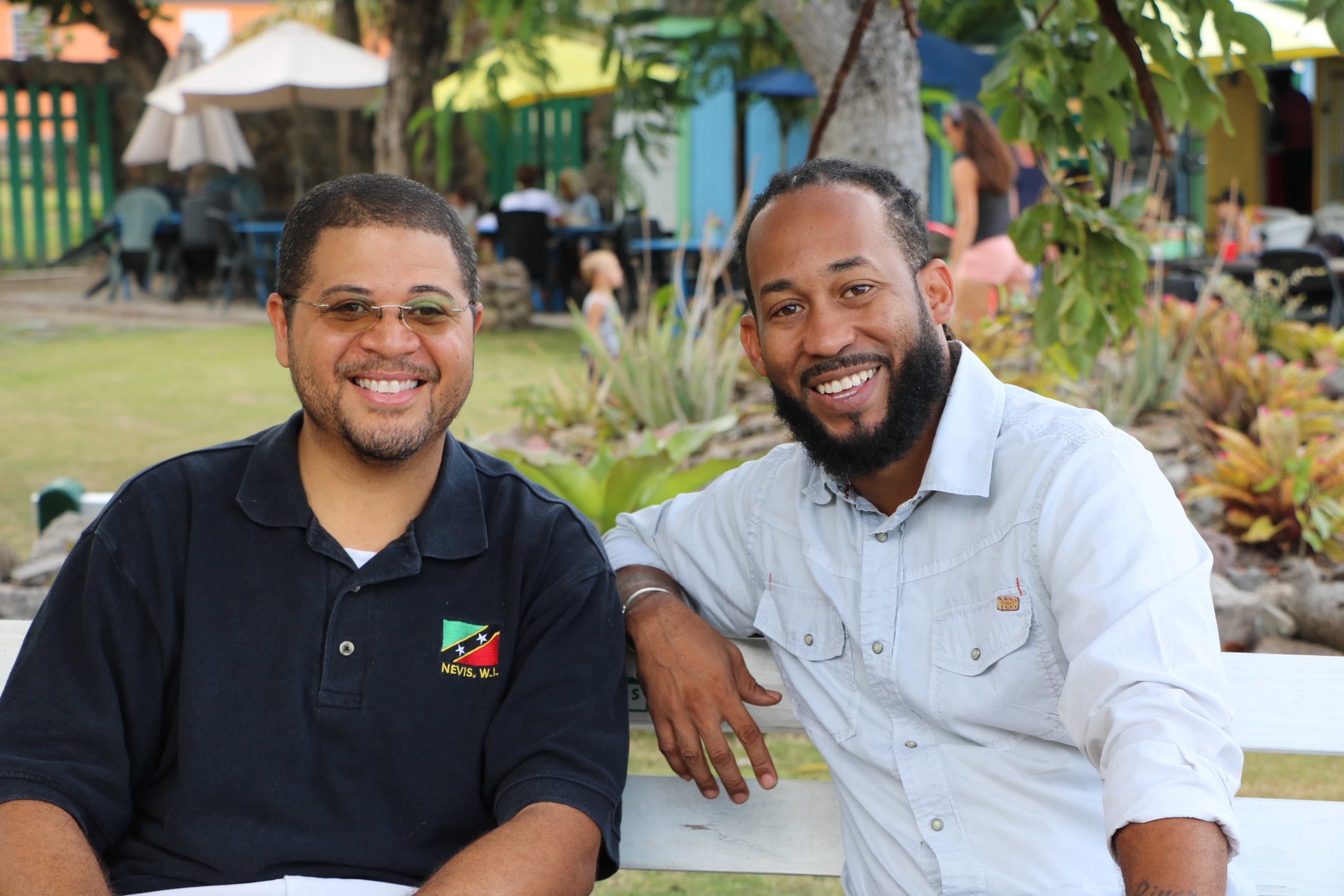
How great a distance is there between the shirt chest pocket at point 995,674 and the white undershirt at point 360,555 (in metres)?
0.90

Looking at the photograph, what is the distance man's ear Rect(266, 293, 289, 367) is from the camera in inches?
86.7

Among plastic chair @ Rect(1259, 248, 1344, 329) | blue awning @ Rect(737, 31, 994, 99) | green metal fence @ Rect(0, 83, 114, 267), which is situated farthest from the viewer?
green metal fence @ Rect(0, 83, 114, 267)

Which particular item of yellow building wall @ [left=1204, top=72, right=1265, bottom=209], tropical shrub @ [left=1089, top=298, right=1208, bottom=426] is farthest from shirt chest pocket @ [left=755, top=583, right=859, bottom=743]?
yellow building wall @ [left=1204, top=72, right=1265, bottom=209]

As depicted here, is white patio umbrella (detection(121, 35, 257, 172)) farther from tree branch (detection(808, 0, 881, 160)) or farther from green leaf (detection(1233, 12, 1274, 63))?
green leaf (detection(1233, 12, 1274, 63))

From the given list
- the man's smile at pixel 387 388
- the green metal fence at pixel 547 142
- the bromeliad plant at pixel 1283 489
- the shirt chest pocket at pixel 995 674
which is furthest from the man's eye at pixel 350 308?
the green metal fence at pixel 547 142

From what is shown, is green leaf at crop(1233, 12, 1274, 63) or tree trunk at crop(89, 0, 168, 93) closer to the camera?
green leaf at crop(1233, 12, 1274, 63)

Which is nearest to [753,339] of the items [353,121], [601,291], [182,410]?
[601,291]

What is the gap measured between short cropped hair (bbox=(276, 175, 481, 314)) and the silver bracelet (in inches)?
22.8

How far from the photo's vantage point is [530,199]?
46.0 ft

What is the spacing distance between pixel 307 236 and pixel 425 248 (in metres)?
0.20

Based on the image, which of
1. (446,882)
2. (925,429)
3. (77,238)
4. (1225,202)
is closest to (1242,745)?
(925,429)

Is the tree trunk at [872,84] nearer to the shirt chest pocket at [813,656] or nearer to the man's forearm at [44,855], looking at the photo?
the shirt chest pocket at [813,656]

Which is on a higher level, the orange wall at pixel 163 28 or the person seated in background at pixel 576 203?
the orange wall at pixel 163 28

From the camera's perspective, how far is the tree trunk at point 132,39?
57.4 feet
